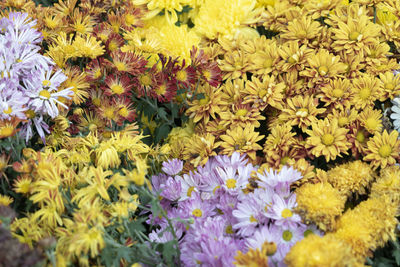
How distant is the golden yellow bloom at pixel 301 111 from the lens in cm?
145

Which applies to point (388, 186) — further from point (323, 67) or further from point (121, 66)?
point (121, 66)

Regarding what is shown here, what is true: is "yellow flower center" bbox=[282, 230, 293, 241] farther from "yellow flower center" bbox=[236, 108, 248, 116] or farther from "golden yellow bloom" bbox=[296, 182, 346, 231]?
"yellow flower center" bbox=[236, 108, 248, 116]

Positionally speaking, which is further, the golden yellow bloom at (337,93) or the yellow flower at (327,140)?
the golden yellow bloom at (337,93)

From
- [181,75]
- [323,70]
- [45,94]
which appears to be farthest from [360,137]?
[45,94]

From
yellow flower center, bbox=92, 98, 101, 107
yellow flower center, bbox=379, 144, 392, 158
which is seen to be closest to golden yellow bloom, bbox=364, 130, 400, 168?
yellow flower center, bbox=379, 144, 392, 158

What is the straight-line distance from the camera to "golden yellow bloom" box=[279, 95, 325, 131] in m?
1.45

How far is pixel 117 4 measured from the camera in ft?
5.99

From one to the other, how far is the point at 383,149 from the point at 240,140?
1.47 feet

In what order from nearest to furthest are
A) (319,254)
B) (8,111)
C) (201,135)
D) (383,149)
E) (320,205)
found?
(319,254)
(320,205)
(8,111)
(383,149)
(201,135)

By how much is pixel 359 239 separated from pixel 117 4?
4.34ft

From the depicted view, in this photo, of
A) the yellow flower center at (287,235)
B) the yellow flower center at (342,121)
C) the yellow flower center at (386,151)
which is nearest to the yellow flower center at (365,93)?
Result: the yellow flower center at (342,121)

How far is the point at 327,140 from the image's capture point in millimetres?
1366

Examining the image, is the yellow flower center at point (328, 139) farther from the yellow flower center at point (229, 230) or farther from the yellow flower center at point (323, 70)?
the yellow flower center at point (229, 230)

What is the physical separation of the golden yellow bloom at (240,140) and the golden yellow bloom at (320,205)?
292 mm
